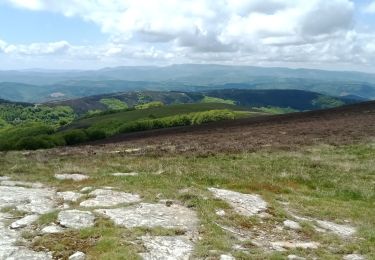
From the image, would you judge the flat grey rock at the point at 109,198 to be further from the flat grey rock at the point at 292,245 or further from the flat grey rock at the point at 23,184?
the flat grey rock at the point at 292,245

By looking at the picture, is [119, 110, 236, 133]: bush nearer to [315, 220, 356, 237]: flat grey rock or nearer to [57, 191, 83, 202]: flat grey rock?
[57, 191, 83, 202]: flat grey rock

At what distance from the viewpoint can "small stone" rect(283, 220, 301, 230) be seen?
16578mm

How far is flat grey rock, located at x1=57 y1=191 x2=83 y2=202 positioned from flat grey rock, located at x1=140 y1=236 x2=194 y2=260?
20.5ft

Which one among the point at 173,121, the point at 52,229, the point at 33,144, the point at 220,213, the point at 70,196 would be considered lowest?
the point at 173,121

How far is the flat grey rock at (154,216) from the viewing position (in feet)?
50.5

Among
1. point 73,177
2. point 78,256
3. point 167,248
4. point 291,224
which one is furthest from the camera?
point 73,177

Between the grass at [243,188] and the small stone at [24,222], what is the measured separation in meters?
0.68

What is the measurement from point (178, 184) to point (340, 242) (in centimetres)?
952

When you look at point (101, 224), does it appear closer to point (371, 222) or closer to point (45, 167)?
point (371, 222)

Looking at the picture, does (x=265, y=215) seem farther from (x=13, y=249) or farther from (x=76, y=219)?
(x=13, y=249)

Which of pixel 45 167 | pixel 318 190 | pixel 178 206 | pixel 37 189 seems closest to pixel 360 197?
pixel 318 190

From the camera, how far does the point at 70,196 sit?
19688 mm

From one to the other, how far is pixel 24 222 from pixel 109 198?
172 inches

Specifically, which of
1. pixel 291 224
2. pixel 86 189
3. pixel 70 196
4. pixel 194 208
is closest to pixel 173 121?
A: pixel 86 189
